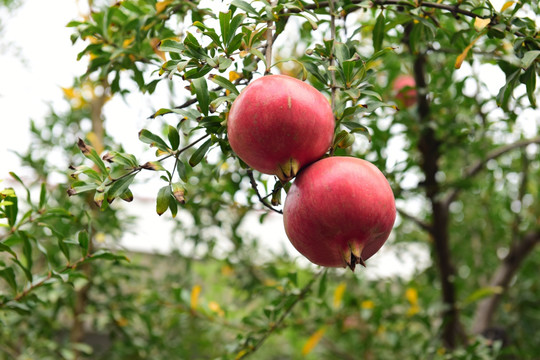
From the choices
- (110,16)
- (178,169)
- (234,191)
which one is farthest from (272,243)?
(178,169)

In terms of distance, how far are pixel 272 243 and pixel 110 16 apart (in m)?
1.56

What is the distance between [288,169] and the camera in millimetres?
579

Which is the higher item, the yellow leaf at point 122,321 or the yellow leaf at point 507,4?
the yellow leaf at point 507,4

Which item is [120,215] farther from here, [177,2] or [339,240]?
[339,240]

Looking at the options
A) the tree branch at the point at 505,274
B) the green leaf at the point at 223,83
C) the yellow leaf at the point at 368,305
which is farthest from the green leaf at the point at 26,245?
the tree branch at the point at 505,274

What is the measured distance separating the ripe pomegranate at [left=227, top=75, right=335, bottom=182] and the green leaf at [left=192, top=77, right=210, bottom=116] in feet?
0.25

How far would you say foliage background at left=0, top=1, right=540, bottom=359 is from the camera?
746 mm

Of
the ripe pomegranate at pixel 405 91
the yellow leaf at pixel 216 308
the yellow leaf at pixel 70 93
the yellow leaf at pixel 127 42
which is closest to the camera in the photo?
the yellow leaf at pixel 127 42

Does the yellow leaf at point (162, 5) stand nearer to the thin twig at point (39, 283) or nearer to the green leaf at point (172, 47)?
the green leaf at point (172, 47)

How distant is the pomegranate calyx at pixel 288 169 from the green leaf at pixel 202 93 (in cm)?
14

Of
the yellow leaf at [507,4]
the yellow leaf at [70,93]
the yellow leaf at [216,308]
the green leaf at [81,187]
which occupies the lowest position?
the green leaf at [81,187]

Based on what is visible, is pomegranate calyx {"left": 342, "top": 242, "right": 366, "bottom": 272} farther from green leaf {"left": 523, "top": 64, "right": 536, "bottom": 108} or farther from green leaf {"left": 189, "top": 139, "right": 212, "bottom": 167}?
green leaf {"left": 523, "top": 64, "right": 536, "bottom": 108}

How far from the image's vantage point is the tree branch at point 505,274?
1.75 meters

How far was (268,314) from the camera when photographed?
1005mm
